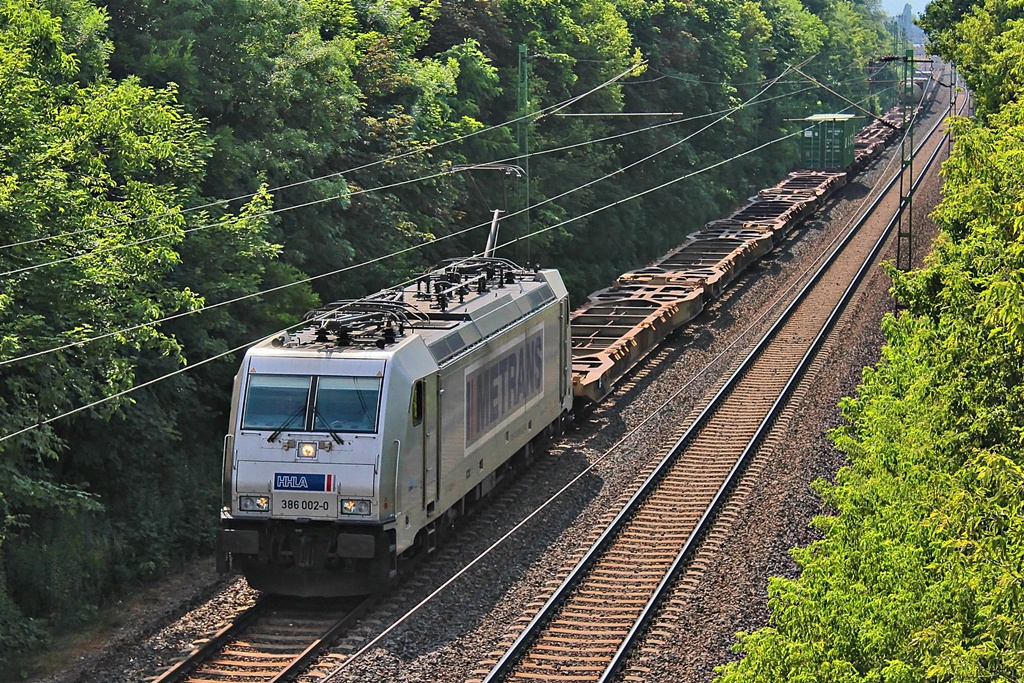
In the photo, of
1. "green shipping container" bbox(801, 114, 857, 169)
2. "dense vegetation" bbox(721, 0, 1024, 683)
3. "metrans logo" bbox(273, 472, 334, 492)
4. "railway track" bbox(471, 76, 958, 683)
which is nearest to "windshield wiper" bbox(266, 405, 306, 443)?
"metrans logo" bbox(273, 472, 334, 492)

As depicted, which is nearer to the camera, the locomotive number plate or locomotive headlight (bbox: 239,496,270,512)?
the locomotive number plate

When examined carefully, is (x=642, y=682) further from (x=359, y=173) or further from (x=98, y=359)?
(x=359, y=173)

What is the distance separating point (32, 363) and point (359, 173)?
16095 mm

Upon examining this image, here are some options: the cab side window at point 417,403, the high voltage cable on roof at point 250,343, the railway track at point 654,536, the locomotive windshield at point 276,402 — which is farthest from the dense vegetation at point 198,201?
the railway track at point 654,536

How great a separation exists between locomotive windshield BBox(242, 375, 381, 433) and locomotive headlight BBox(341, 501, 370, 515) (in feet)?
3.07

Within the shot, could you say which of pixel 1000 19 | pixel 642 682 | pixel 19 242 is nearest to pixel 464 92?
pixel 1000 19

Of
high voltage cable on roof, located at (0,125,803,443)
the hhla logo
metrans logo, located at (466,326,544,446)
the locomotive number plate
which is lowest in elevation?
the locomotive number plate

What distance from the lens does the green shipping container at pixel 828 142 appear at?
71.6 meters

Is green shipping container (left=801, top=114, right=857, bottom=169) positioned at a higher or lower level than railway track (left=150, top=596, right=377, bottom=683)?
higher

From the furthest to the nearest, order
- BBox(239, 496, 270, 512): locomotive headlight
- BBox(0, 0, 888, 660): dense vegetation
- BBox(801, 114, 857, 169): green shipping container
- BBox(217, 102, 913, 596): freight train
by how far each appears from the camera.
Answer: BBox(801, 114, 857, 169): green shipping container < BBox(0, 0, 888, 660): dense vegetation < BBox(239, 496, 270, 512): locomotive headlight < BBox(217, 102, 913, 596): freight train

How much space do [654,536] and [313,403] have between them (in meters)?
6.42

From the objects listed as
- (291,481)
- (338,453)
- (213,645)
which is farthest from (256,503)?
(213,645)

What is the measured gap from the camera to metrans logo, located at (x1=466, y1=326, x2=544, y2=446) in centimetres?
2032

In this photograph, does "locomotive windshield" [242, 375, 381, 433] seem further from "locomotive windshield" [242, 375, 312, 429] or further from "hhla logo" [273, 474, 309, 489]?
"hhla logo" [273, 474, 309, 489]
